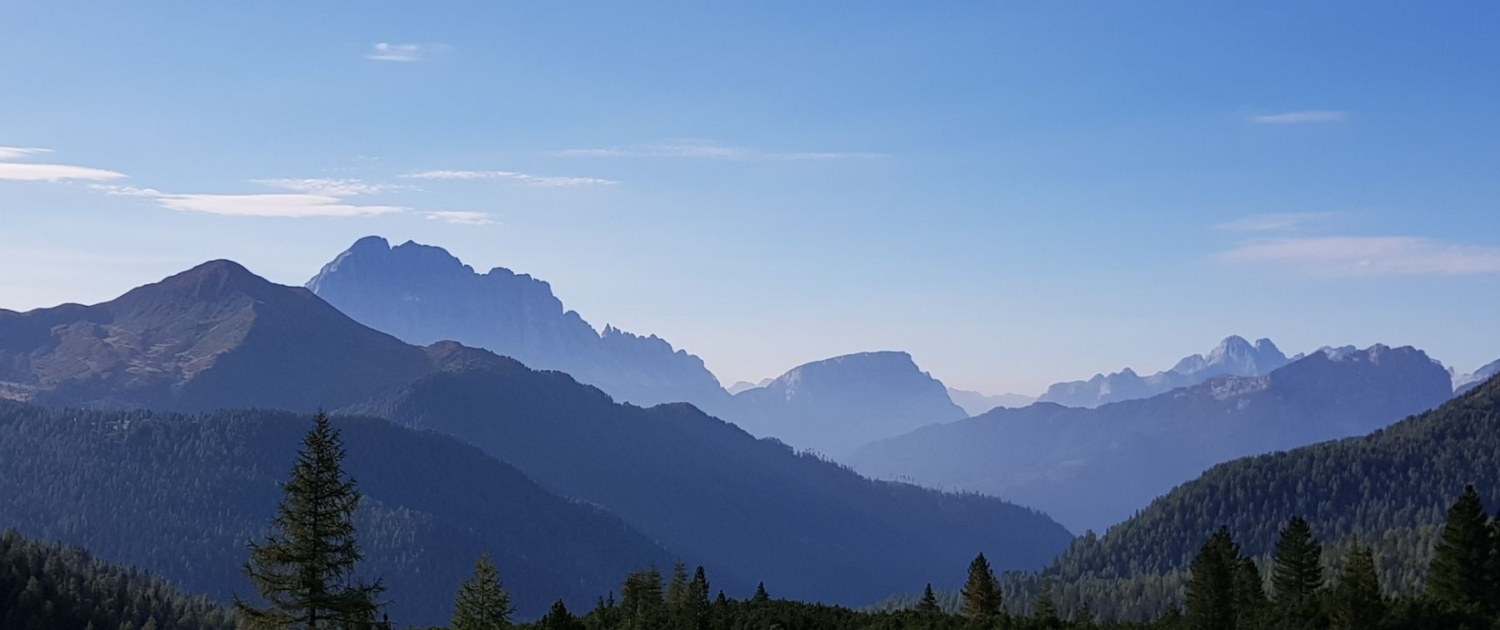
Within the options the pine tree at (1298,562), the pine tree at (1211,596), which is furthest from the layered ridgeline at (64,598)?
the pine tree at (1211,596)

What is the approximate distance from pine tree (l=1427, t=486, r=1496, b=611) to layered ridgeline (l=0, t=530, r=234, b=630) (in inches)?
5726

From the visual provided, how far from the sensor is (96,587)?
187 meters

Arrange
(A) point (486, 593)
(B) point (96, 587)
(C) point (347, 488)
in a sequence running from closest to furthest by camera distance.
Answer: (C) point (347, 488) → (A) point (486, 593) → (B) point (96, 587)

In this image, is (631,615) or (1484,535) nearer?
(1484,535)

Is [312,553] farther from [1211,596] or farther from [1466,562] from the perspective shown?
[1466,562]

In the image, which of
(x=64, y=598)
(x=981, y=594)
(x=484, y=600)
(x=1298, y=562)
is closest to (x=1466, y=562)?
(x=1298, y=562)

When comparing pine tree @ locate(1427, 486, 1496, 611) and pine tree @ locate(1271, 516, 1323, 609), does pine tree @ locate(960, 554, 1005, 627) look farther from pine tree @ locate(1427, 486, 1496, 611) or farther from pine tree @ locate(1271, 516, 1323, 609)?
pine tree @ locate(1427, 486, 1496, 611)

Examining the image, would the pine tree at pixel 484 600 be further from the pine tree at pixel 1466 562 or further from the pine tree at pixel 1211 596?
the pine tree at pixel 1466 562

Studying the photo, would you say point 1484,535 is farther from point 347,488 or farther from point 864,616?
point 347,488

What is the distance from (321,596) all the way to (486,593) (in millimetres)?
57709

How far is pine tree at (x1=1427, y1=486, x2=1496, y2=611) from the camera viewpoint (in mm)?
69312

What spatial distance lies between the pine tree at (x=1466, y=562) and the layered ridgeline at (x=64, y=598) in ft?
477

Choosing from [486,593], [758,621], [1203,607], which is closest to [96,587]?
[486,593]

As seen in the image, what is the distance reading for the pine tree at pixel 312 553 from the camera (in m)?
48.8
